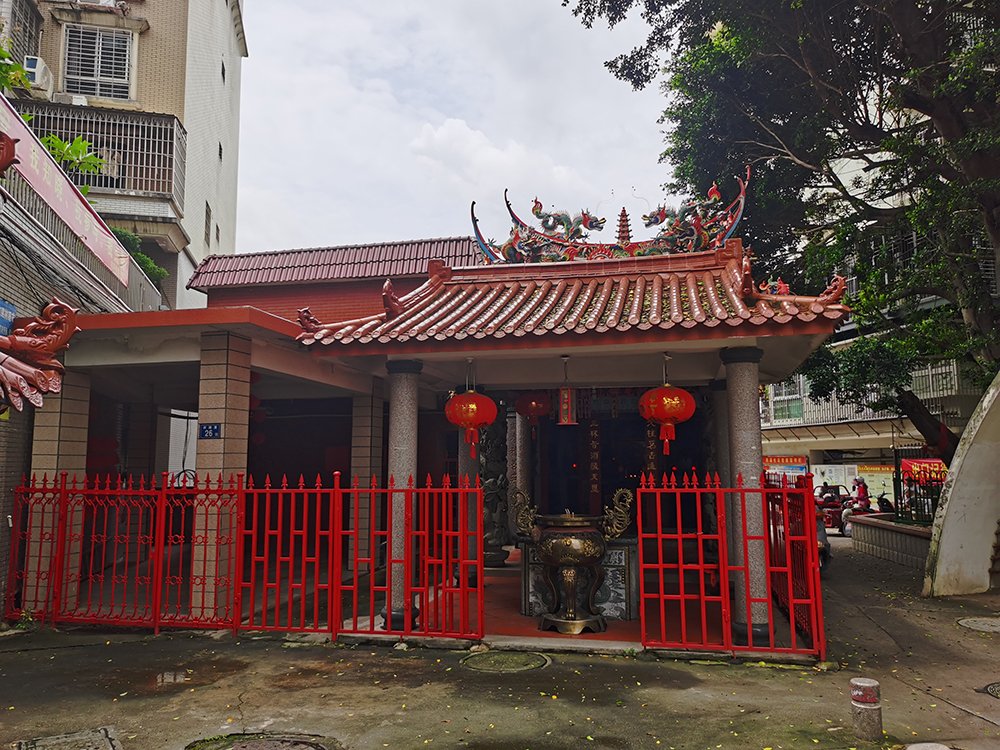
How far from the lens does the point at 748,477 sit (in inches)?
268

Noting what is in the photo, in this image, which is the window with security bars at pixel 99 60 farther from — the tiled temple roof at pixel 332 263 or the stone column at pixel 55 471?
the stone column at pixel 55 471

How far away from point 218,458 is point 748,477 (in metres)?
5.62

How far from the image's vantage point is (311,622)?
802 centimetres

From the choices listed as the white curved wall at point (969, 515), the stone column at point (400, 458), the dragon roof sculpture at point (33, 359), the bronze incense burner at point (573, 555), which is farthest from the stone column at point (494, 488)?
the dragon roof sculpture at point (33, 359)

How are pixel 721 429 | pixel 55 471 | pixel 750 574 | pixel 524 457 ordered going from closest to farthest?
1. pixel 750 574
2. pixel 55 471
3. pixel 721 429
4. pixel 524 457

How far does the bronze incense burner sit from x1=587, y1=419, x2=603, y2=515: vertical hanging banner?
4.66m

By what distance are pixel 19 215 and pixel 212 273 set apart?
8.42 m

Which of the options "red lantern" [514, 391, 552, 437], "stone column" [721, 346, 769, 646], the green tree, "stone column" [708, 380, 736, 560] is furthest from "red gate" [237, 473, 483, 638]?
the green tree

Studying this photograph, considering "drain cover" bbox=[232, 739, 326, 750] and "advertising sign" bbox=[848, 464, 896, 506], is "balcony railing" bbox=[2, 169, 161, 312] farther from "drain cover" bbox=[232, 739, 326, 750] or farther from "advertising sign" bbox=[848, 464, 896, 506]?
"advertising sign" bbox=[848, 464, 896, 506]

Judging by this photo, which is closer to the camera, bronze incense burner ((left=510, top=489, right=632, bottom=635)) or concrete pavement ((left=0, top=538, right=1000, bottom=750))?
concrete pavement ((left=0, top=538, right=1000, bottom=750))

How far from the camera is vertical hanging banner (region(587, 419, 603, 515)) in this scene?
12242mm

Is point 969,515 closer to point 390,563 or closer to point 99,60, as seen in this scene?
point 390,563

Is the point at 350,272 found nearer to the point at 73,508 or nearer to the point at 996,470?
the point at 73,508

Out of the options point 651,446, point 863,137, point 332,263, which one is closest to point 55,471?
point 651,446
